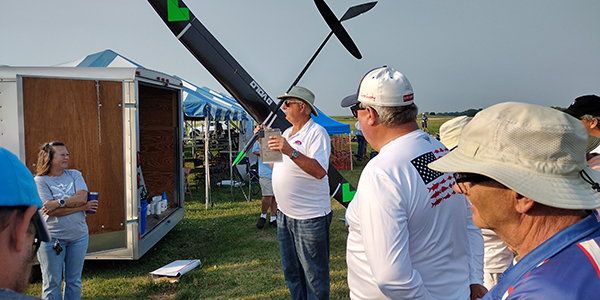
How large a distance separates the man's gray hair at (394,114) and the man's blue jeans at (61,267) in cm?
311

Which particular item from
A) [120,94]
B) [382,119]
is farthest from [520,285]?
[120,94]

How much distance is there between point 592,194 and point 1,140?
531cm

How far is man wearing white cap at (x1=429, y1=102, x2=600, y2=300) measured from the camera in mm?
818

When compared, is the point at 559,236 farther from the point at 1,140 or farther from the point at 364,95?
the point at 1,140

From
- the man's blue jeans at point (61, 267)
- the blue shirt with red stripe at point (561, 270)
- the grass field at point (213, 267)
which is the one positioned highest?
the blue shirt with red stripe at point (561, 270)

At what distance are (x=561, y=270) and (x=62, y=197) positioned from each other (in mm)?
3797

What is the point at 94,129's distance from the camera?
442 centimetres

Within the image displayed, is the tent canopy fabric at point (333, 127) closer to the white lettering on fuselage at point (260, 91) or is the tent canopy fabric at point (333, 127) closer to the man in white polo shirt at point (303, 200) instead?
the white lettering on fuselage at point (260, 91)

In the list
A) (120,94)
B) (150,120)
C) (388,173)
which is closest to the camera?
(388,173)

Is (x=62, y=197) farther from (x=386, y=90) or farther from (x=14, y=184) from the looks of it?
(x=386, y=90)

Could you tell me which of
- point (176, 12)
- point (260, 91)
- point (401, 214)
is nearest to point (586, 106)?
point (401, 214)

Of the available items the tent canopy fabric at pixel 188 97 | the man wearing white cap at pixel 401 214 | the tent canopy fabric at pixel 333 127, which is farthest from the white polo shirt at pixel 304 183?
the tent canopy fabric at pixel 333 127

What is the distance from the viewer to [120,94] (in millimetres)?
4434

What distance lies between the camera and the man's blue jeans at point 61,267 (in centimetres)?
319
